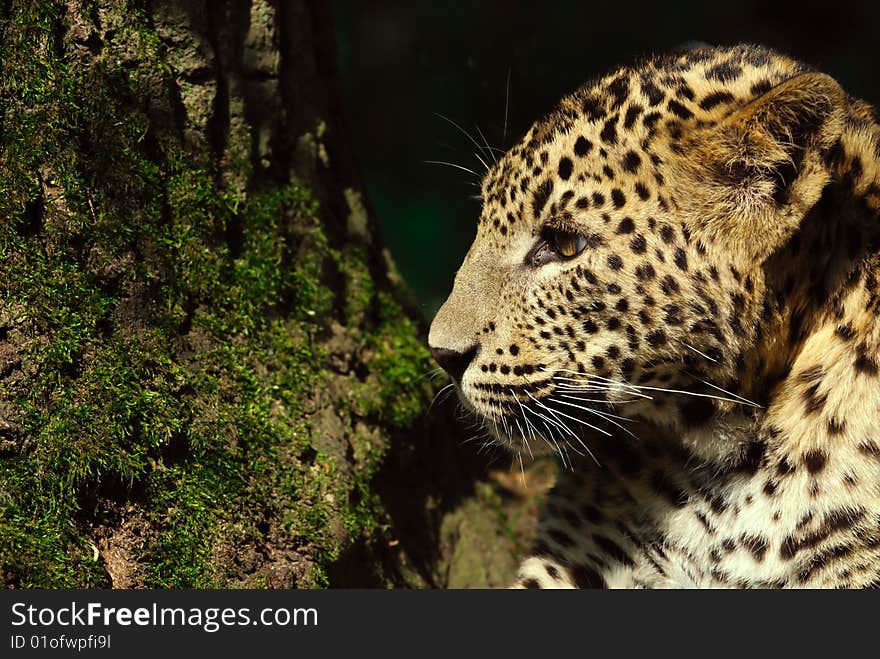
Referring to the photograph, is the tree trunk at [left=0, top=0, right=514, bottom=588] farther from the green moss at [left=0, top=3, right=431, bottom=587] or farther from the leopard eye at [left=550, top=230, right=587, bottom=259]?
the leopard eye at [left=550, top=230, right=587, bottom=259]

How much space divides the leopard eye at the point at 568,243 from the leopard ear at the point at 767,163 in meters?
0.48

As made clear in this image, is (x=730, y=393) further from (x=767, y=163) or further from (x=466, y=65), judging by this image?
(x=466, y=65)

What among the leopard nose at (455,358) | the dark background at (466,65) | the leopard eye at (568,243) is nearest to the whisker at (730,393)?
the leopard eye at (568,243)

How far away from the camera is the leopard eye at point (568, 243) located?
4.16 meters

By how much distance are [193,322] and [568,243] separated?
1.75 m

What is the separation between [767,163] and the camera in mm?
3842

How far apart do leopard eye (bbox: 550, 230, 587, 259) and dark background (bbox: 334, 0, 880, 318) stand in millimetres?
5943

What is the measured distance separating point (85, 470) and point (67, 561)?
0.36 metres

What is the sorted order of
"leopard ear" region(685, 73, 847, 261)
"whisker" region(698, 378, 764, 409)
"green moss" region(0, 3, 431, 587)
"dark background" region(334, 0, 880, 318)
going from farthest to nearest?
"dark background" region(334, 0, 880, 318) < "whisker" region(698, 378, 764, 409) < "green moss" region(0, 3, 431, 587) < "leopard ear" region(685, 73, 847, 261)

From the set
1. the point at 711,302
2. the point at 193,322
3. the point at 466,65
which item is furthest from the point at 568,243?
the point at 466,65

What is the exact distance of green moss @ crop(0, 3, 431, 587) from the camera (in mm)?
3842

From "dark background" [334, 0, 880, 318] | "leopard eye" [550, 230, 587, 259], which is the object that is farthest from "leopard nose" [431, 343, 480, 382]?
"dark background" [334, 0, 880, 318]

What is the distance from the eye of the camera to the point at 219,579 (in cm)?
425

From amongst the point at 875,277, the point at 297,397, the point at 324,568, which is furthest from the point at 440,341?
the point at 875,277
